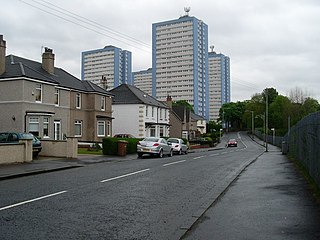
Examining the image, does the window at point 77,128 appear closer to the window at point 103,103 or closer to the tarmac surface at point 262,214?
the window at point 103,103

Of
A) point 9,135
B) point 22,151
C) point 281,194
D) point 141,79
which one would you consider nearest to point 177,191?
point 281,194

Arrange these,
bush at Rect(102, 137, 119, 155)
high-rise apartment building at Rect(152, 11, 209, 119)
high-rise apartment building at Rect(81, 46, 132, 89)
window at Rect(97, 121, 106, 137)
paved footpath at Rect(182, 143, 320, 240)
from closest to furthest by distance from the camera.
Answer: paved footpath at Rect(182, 143, 320, 240), bush at Rect(102, 137, 119, 155), window at Rect(97, 121, 106, 137), high-rise apartment building at Rect(81, 46, 132, 89), high-rise apartment building at Rect(152, 11, 209, 119)

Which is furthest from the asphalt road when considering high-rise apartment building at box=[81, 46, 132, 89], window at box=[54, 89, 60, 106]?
high-rise apartment building at box=[81, 46, 132, 89]

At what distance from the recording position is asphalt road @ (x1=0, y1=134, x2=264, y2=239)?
7.08 meters

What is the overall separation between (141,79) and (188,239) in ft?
488

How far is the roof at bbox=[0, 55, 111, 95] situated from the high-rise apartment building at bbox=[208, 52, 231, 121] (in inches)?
4571

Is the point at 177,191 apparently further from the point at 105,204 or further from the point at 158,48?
the point at 158,48

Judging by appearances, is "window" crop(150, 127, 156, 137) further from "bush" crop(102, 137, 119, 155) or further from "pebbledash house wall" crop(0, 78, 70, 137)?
"bush" crop(102, 137, 119, 155)

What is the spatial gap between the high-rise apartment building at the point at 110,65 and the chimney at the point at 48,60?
4754 cm

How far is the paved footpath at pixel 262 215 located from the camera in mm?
6806

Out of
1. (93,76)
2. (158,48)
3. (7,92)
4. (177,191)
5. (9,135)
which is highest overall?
(158,48)

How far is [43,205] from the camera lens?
371 inches

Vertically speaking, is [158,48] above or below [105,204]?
above

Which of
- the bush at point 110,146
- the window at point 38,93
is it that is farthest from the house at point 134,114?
the bush at point 110,146
